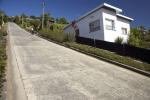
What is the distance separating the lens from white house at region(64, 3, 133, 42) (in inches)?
1004

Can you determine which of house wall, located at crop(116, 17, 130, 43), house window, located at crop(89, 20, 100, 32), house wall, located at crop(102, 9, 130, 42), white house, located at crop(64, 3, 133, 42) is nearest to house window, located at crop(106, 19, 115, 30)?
white house, located at crop(64, 3, 133, 42)

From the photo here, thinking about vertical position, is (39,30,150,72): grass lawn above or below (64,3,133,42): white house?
below

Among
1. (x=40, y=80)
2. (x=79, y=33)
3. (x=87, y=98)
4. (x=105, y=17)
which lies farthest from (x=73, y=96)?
(x=79, y=33)

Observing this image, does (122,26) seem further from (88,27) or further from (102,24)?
(102,24)

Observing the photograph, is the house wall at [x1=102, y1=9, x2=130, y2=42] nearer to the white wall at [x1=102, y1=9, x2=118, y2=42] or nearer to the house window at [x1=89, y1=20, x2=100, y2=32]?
the white wall at [x1=102, y1=9, x2=118, y2=42]

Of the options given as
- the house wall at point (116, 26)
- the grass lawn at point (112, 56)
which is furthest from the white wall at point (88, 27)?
the grass lawn at point (112, 56)

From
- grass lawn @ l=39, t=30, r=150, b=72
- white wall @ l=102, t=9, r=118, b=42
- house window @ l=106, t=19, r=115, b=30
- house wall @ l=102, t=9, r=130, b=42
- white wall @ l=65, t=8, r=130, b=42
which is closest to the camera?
grass lawn @ l=39, t=30, r=150, b=72

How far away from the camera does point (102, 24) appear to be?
25188 millimetres

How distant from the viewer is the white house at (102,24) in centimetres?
2550

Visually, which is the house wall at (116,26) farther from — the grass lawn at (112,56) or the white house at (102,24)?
the grass lawn at (112,56)

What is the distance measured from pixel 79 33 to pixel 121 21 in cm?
634

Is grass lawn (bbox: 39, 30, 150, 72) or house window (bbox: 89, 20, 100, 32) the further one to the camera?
house window (bbox: 89, 20, 100, 32)

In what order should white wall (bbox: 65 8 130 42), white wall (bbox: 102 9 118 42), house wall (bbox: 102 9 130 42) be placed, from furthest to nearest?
house wall (bbox: 102 9 130 42)
white wall (bbox: 102 9 118 42)
white wall (bbox: 65 8 130 42)

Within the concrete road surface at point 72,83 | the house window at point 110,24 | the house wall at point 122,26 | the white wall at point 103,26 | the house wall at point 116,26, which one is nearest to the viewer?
the concrete road surface at point 72,83
